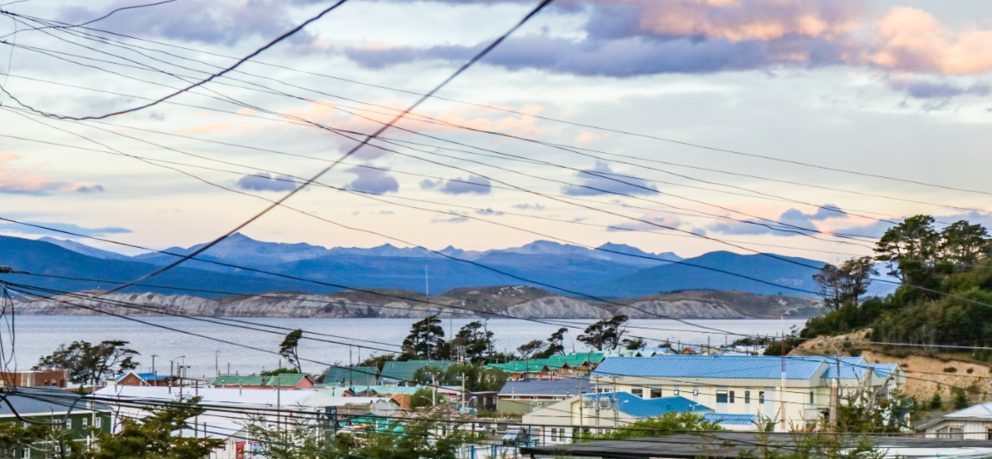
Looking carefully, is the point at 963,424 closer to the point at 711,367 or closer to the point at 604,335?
the point at 711,367

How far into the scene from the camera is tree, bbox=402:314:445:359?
10206 cm

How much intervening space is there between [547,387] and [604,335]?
179 feet

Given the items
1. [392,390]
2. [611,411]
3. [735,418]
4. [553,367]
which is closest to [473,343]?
[553,367]

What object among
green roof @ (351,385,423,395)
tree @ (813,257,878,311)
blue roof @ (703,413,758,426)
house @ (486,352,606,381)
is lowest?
blue roof @ (703,413,758,426)

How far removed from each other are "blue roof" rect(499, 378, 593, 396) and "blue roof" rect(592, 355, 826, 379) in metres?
1.78

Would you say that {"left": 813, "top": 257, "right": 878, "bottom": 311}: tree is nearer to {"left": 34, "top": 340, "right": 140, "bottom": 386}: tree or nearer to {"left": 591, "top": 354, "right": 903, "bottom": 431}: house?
{"left": 591, "top": 354, "right": 903, "bottom": 431}: house

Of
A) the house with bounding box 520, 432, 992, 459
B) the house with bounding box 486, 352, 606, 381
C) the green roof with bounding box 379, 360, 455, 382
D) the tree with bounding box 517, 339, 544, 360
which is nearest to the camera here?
the house with bounding box 520, 432, 992, 459

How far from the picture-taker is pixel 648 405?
46375mm

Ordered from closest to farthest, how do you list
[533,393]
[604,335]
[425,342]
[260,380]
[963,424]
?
[963,424], [533,393], [260,380], [425,342], [604,335]

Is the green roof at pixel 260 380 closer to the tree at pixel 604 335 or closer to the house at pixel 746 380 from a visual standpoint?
the house at pixel 746 380

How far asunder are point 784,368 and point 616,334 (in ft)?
214

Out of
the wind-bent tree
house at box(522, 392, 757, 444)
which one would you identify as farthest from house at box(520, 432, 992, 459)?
the wind-bent tree

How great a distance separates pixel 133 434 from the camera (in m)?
27.9

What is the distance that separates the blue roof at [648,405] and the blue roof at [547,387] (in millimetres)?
9078
